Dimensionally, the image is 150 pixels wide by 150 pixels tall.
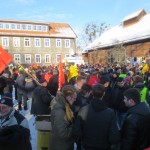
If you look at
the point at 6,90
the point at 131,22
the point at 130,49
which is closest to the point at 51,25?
the point at 131,22

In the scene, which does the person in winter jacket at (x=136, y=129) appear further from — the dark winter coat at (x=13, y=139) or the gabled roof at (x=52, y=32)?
the gabled roof at (x=52, y=32)

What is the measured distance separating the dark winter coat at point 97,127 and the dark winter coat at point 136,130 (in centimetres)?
15

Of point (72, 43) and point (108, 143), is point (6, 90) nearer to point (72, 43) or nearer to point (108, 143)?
point (108, 143)

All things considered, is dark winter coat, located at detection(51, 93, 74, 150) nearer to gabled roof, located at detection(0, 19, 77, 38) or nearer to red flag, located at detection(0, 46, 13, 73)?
red flag, located at detection(0, 46, 13, 73)

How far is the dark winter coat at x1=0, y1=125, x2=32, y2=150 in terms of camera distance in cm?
263

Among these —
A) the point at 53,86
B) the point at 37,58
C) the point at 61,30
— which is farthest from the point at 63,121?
the point at 61,30

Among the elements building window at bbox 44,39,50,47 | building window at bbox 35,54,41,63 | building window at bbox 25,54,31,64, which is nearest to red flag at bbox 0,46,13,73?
building window at bbox 25,54,31,64

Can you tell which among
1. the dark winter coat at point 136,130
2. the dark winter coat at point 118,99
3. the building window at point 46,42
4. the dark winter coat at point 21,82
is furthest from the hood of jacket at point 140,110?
the building window at point 46,42

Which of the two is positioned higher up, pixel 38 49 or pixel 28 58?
pixel 38 49

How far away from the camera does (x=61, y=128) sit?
371cm

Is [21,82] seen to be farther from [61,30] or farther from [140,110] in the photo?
[61,30]

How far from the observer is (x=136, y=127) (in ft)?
11.6

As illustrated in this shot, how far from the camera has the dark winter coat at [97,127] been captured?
358 cm

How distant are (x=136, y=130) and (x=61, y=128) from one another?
1.09 m
